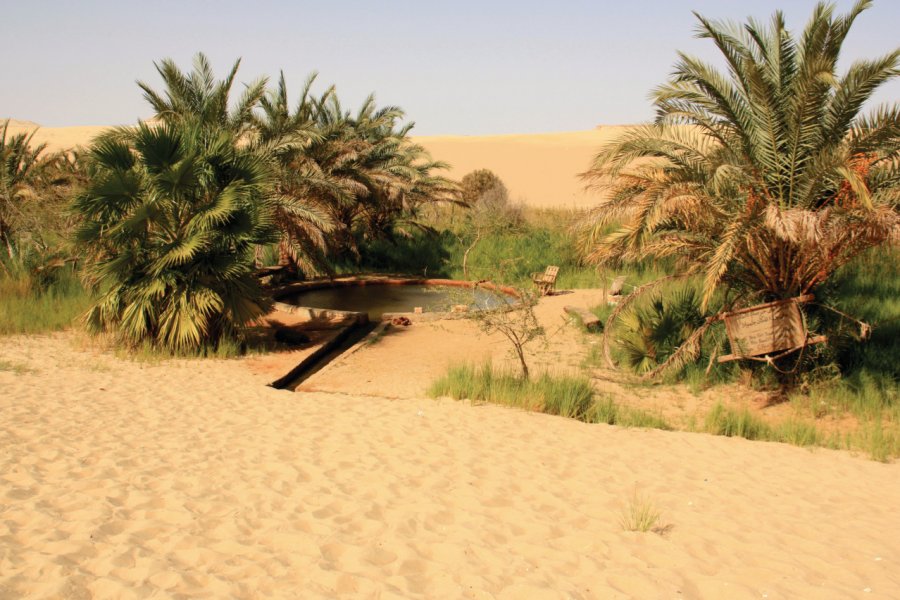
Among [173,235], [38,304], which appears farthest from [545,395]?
[38,304]

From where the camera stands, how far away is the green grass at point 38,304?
11398 millimetres

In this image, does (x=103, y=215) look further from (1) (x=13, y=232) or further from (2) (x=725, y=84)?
(2) (x=725, y=84)

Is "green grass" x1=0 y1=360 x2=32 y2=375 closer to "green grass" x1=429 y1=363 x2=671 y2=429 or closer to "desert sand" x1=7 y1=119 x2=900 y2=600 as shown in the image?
"desert sand" x1=7 y1=119 x2=900 y2=600

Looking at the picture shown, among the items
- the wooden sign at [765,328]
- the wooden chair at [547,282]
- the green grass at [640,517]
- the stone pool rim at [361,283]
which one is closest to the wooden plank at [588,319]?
the stone pool rim at [361,283]

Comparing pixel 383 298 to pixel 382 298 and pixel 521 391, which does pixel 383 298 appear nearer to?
pixel 382 298

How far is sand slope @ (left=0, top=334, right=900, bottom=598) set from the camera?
4.02 m

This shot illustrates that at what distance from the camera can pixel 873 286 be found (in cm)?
1250

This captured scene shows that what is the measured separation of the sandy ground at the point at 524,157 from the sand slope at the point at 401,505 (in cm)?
3665

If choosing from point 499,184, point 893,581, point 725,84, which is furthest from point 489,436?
point 499,184

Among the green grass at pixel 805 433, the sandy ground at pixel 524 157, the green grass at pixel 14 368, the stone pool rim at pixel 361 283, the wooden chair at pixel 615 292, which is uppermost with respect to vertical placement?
the sandy ground at pixel 524 157

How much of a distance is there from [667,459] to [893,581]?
2.51m

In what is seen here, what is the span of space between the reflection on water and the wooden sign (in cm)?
621

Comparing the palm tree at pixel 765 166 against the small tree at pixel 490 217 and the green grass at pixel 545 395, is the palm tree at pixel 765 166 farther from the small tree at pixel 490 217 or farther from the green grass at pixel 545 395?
the small tree at pixel 490 217

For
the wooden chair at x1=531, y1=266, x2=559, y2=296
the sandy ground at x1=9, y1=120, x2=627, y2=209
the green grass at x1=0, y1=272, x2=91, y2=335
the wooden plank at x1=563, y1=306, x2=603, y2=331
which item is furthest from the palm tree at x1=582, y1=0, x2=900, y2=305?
the sandy ground at x1=9, y1=120, x2=627, y2=209
